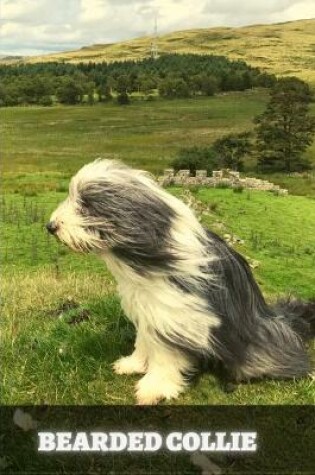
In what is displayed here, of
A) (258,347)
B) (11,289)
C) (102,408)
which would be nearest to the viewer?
(102,408)

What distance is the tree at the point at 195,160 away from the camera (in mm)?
6008

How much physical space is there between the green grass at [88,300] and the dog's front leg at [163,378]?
100 mm

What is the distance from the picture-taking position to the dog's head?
12.8ft

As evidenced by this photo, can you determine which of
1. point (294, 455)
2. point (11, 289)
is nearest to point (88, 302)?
point (11, 289)

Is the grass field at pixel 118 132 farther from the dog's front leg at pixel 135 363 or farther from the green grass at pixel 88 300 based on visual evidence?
the dog's front leg at pixel 135 363

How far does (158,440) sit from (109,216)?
1.42 m

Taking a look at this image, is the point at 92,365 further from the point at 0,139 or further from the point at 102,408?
the point at 0,139

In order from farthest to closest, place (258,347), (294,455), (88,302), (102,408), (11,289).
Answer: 1. (11,289)
2. (88,302)
3. (258,347)
4. (102,408)
5. (294,455)

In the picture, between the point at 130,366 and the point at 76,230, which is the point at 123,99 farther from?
the point at 130,366

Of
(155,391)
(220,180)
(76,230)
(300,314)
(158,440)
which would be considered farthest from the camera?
(220,180)

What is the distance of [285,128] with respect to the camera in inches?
235

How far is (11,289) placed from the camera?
604cm

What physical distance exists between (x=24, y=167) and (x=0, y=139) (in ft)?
1.48

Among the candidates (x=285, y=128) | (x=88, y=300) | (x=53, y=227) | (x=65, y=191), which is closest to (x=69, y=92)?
(x=65, y=191)
